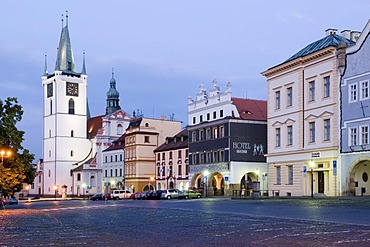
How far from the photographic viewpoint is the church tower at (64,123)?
126m

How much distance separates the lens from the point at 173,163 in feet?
303

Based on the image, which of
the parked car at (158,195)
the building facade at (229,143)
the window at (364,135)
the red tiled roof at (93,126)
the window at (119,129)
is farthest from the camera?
the red tiled roof at (93,126)

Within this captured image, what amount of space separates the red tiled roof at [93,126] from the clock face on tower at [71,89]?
26.4 feet

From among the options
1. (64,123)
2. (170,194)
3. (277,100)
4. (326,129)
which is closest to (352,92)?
(326,129)

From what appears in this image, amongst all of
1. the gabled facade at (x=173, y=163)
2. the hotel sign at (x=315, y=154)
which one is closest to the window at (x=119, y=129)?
the gabled facade at (x=173, y=163)

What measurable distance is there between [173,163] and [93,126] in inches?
1821

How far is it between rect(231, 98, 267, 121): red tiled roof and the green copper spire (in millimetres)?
61665

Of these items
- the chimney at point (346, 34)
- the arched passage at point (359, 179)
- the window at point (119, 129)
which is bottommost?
the arched passage at point (359, 179)

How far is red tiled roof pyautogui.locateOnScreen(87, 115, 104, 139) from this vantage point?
131462 mm

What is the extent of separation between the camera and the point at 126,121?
12344 centimetres

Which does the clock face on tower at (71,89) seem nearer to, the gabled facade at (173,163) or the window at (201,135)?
A: the gabled facade at (173,163)

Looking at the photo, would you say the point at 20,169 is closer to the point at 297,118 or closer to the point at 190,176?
the point at 297,118

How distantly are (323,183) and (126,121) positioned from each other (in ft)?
237

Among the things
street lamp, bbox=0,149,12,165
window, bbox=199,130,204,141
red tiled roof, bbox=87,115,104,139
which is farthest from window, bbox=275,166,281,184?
red tiled roof, bbox=87,115,104,139
